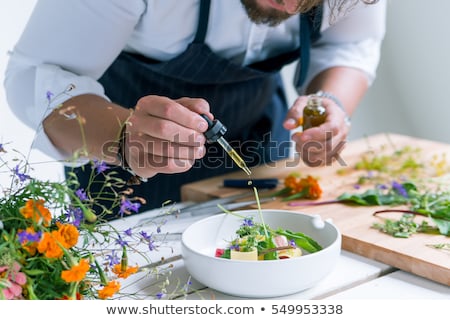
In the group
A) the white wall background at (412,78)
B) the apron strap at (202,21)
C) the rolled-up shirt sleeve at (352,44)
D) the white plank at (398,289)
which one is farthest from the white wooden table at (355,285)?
the white wall background at (412,78)

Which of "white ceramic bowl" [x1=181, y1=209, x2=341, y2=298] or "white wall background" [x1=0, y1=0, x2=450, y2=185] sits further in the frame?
"white wall background" [x1=0, y1=0, x2=450, y2=185]

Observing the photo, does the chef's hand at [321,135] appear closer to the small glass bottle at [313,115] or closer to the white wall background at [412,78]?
the small glass bottle at [313,115]

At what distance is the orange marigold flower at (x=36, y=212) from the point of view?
60cm

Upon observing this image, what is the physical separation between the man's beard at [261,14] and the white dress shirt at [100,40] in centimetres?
3

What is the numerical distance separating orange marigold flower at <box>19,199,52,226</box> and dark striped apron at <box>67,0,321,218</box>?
1.11 ft

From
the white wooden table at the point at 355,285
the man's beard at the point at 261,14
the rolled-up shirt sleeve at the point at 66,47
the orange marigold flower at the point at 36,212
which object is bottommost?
the white wooden table at the point at 355,285

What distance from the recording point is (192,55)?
43.2 inches

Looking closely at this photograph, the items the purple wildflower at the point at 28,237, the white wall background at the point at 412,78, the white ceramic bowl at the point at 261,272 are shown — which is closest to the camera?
the purple wildflower at the point at 28,237

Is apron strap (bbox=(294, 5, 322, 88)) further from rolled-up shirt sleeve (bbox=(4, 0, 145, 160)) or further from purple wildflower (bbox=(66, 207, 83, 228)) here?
purple wildflower (bbox=(66, 207, 83, 228))

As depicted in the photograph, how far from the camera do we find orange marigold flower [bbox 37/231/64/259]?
0.59 meters

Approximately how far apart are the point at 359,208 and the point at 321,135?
156 millimetres

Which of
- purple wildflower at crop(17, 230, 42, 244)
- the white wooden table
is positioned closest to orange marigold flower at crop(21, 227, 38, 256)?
purple wildflower at crop(17, 230, 42, 244)

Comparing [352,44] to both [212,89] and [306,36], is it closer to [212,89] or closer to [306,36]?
[306,36]

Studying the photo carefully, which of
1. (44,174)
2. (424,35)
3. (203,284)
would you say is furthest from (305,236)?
(424,35)
